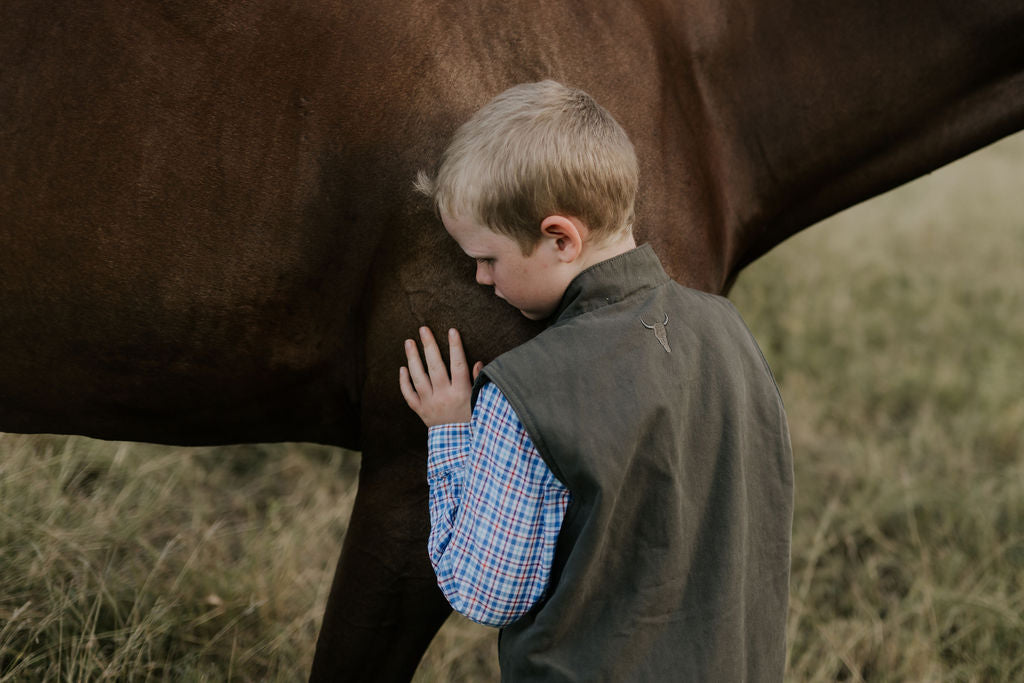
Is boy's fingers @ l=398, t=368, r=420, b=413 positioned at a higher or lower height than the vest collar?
lower

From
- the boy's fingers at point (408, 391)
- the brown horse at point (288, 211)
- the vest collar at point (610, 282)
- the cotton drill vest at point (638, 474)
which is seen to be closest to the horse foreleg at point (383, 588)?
the brown horse at point (288, 211)

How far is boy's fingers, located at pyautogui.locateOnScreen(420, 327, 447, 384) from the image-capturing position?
1.42 metres

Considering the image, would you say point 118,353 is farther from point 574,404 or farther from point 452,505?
point 574,404

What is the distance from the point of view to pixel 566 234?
1.25 metres

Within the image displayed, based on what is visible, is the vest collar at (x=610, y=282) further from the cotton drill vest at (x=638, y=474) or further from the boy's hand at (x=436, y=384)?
the boy's hand at (x=436, y=384)

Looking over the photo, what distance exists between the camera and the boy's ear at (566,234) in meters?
1.23

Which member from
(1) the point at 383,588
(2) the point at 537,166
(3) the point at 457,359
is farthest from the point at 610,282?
(1) the point at 383,588

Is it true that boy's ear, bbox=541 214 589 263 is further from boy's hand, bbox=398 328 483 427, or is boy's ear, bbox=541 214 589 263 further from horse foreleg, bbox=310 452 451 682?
horse foreleg, bbox=310 452 451 682

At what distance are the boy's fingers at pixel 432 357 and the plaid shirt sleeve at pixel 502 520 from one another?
0.20 m

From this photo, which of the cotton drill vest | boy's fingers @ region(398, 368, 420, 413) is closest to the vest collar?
the cotton drill vest

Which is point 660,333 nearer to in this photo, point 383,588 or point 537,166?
point 537,166

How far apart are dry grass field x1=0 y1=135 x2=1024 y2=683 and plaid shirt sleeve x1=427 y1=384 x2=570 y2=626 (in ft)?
3.29

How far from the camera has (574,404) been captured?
117 centimetres

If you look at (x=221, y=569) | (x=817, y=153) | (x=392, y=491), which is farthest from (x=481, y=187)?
(x=221, y=569)
